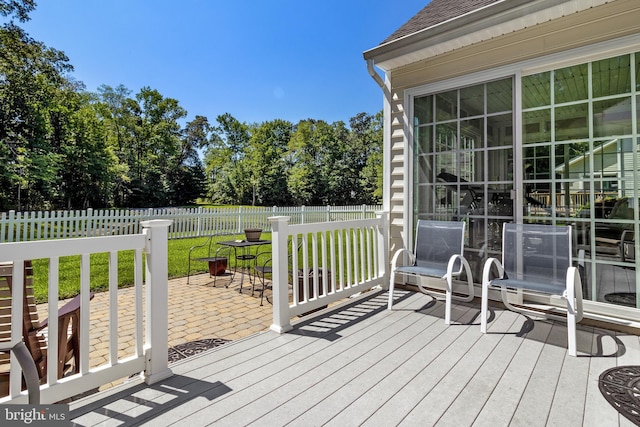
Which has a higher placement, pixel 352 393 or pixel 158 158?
pixel 158 158

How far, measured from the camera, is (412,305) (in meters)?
3.44

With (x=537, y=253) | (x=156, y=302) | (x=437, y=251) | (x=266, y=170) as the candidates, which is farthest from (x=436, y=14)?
(x=266, y=170)

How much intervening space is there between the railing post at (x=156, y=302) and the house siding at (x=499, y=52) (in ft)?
9.60

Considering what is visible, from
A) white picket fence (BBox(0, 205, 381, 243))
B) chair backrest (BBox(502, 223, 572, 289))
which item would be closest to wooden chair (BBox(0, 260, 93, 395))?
chair backrest (BBox(502, 223, 572, 289))

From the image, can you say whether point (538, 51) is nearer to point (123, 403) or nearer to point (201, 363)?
point (201, 363)

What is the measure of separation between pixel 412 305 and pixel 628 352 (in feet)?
5.57

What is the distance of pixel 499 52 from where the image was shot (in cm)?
332

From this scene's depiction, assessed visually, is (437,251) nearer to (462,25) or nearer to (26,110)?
(462,25)

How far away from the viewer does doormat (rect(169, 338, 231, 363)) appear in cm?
248

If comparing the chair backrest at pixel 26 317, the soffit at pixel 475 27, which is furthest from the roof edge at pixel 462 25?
the chair backrest at pixel 26 317

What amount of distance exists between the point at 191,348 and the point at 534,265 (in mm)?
3171

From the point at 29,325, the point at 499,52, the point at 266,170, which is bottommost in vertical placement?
the point at 29,325

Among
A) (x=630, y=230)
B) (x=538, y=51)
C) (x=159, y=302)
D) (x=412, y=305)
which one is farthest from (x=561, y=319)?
(x=159, y=302)

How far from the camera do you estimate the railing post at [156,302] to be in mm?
1934
